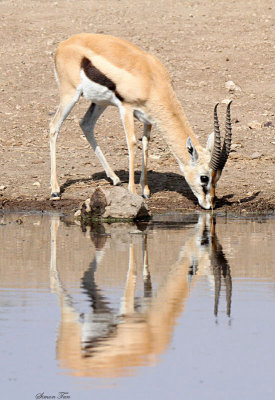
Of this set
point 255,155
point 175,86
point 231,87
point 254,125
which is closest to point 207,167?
point 255,155

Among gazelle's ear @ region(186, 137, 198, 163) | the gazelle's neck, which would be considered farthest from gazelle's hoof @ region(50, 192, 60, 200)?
gazelle's ear @ region(186, 137, 198, 163)

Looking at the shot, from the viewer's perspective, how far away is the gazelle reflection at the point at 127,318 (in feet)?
17.8

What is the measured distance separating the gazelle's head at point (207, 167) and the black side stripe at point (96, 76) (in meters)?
1.14

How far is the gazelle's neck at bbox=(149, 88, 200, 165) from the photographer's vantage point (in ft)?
41.1

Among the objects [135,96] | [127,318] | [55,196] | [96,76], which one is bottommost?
[127,318]

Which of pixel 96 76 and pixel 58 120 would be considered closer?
Result: pixel 96 76

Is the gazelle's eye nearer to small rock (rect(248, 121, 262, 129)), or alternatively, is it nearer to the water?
the water

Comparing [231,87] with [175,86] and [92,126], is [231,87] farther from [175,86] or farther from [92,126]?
[92,126]

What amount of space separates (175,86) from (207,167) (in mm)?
6840

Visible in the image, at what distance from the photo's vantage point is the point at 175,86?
18891mm

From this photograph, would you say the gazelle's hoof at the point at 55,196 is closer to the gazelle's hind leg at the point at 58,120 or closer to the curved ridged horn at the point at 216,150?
the gazelle's hind leg at the point at 58,120

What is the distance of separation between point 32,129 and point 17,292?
31.4 ft

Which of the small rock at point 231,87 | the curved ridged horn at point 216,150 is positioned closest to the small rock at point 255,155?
the curved ridged horn at point 216,150

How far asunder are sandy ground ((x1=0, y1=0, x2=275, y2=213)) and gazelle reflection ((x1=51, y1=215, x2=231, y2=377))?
13.7 ft
